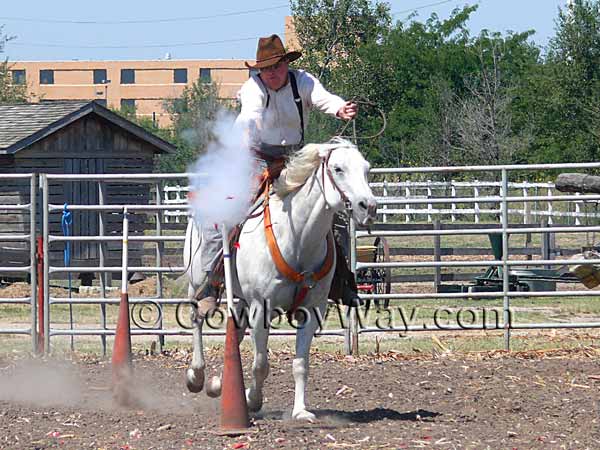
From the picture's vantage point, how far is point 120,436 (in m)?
7.32

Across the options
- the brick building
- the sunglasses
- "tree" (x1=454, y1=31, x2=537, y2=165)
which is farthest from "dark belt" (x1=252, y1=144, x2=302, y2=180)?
the brick building

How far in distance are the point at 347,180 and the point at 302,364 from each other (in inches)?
54.2

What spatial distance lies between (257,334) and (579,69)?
3305 centimetres

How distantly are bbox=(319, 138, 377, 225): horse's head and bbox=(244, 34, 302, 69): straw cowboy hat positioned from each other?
0.81m

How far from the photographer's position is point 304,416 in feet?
25.0

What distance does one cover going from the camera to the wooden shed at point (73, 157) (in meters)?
20.8

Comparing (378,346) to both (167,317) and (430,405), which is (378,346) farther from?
(167,317)

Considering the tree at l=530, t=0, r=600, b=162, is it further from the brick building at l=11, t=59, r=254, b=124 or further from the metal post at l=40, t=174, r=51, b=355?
the brick building at l=11, t=59, r=254, b=124

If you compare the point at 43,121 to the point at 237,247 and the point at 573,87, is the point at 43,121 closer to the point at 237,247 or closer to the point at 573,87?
the point at 237,247

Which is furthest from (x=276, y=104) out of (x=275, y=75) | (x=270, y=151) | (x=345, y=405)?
(x=345, y=405)

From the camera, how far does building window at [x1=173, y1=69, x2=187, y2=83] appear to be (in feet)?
316

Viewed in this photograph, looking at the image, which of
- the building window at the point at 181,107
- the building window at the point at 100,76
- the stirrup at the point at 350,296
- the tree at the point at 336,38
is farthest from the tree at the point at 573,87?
the building window at the point at 100,76

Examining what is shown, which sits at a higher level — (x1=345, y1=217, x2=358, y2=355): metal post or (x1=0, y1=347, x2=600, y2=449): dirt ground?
(x1=345, y1=217, x2=358, y2=355): metal post

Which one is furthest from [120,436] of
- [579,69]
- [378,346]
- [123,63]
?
[123,63]
